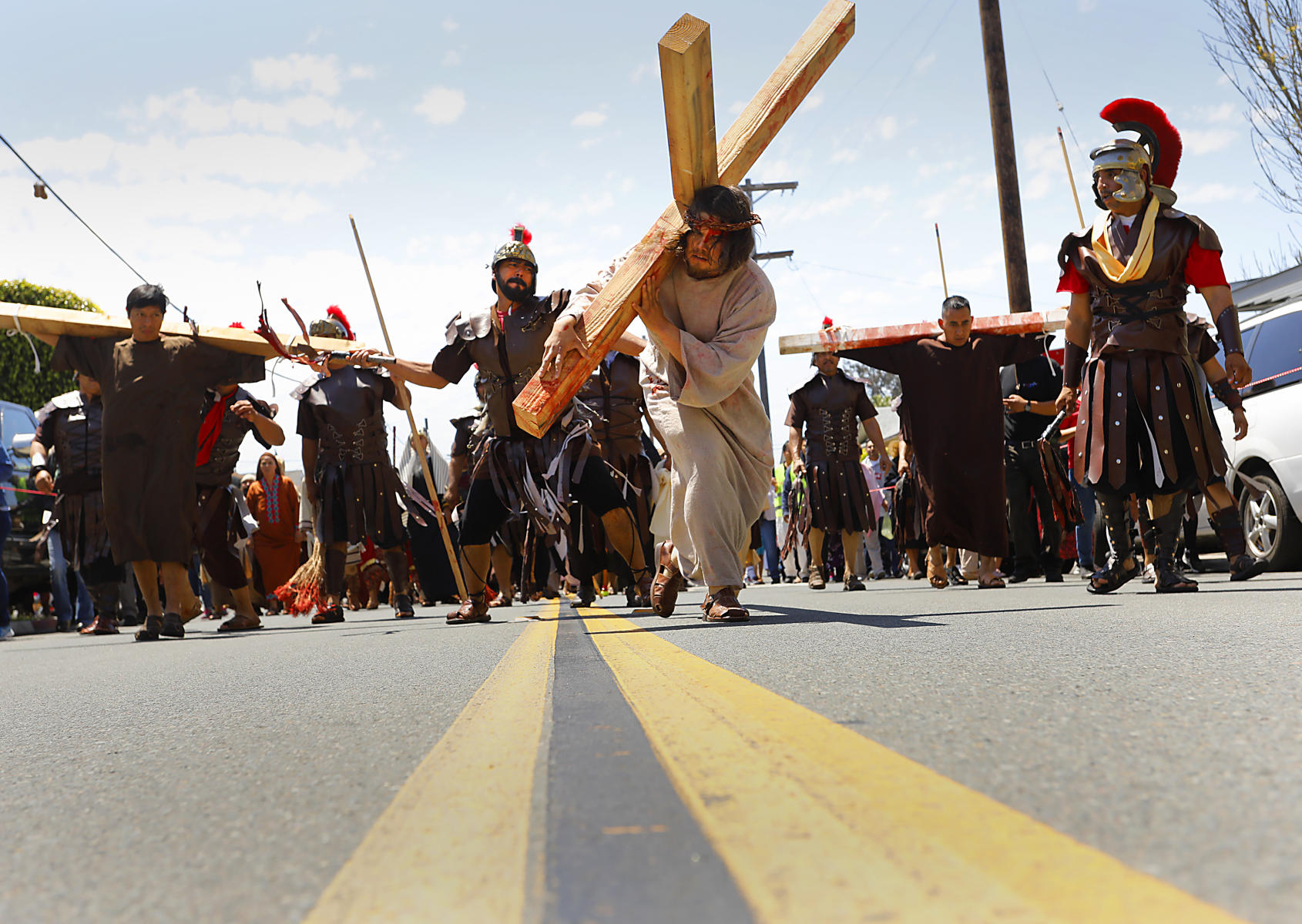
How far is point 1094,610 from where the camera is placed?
204 inches

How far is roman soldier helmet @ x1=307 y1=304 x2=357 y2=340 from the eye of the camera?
10211 millimetres

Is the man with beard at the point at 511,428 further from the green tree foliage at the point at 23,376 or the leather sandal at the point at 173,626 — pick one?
the green tree foliage at the point at 23,376

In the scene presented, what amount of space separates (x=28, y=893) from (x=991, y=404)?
8697mm

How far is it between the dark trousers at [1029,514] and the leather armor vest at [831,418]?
4.73 ft

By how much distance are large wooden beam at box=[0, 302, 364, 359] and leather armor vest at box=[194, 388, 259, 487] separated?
3.84ft

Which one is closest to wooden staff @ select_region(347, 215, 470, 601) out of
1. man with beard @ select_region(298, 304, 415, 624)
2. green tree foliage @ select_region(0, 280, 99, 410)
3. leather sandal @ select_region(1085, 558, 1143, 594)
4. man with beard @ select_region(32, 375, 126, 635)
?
man with beard @ select_region(298, 304, 415, 624)

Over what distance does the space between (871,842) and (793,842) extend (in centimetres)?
9

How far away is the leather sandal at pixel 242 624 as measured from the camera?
9188 millimetres

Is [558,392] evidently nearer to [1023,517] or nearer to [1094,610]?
[1094,610]

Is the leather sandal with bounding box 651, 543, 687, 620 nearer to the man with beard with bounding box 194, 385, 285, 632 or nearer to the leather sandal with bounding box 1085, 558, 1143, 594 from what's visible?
the leather sandal with bounding box 1085, 558, 1143, 594

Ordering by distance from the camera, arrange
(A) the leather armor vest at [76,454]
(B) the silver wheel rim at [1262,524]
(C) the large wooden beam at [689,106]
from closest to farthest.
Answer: (C) the large wooden beam at [689,106], (B) the silver wheel rim at [1262,524], (A) the leather armor vest at [76,454]

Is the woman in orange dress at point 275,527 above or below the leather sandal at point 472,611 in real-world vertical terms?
above

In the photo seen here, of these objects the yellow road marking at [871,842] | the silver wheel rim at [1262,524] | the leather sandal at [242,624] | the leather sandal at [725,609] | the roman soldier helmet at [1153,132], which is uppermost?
the roman soldier helmet at [1153,132]

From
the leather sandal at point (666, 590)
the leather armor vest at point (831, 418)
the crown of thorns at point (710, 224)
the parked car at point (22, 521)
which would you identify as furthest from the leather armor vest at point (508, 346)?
the parked car at point (22, 521)
